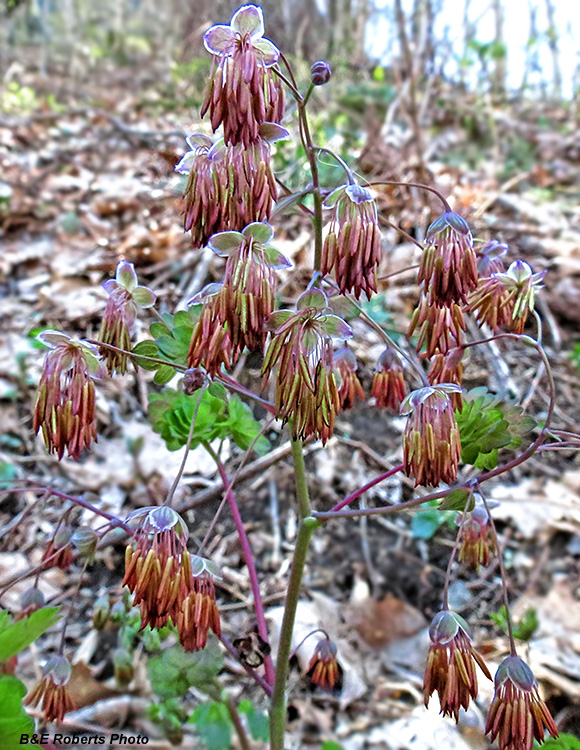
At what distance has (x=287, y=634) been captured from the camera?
4.23 ft

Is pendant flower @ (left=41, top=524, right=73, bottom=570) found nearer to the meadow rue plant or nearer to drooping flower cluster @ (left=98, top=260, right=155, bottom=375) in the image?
the meadow rue plant

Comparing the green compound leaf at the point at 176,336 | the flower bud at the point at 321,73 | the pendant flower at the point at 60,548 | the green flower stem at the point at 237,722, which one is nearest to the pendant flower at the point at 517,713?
the green flower stem at the point at 237,722

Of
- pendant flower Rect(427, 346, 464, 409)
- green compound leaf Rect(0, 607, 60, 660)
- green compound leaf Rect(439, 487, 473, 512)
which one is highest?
pendant flower Rect(427, 346, 464, 409)

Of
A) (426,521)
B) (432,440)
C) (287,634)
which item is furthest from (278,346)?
(426,521)

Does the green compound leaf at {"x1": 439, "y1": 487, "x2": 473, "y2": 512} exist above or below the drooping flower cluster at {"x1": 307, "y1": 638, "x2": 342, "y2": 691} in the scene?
above

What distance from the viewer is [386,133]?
6594 mm

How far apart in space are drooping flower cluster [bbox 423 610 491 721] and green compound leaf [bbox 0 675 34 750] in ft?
2.26

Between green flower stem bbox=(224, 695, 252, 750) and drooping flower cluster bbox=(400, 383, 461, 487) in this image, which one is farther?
green flower stem bbox=(224, 695, 252, 750)

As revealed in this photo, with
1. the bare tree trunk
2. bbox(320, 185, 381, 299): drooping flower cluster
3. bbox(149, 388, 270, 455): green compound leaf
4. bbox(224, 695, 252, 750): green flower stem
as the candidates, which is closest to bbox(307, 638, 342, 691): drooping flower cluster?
bbox(224, 695, 252, 750): green flower stem

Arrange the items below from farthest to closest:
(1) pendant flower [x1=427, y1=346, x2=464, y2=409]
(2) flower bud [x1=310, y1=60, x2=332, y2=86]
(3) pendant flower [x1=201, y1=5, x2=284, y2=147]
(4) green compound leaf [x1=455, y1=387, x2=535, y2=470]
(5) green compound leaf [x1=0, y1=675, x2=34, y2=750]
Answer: (1) pendant flower [x1=427, y1=346, x2=464, y2=409]
(4) green compound leaf [x1=455, y1=387, x2=535, y2=470]
(2) flower bud [x1=310, y1=60, x2=332, y2=86]
(3) pendant flower [x1=201, y1=5, x2=284, y2=147]
(5) green compound leaf [x1=0, y1=675, x2=34, y2=750]

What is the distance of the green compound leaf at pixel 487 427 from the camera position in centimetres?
120

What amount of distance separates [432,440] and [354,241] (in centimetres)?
39

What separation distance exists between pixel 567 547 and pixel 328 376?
2041 mm

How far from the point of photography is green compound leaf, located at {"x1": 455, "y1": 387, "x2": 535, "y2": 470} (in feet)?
3.93
